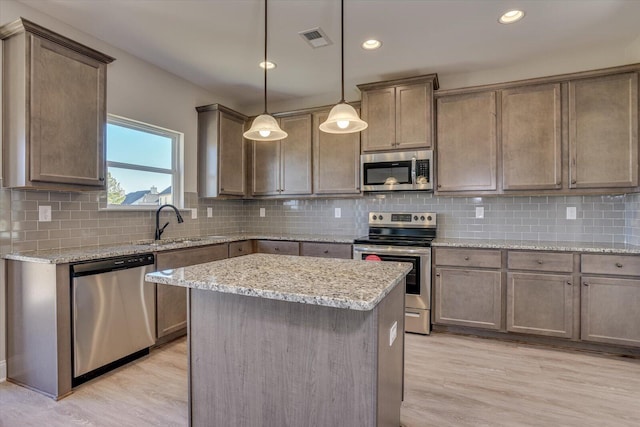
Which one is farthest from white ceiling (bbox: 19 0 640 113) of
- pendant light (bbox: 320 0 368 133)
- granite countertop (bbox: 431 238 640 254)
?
granite countertop (bbox: 431 238 640 254)

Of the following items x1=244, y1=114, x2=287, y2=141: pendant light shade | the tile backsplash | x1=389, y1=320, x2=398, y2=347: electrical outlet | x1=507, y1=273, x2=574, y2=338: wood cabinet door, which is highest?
x1=244, y1=114, x2=287, y2=141: pendant light shade

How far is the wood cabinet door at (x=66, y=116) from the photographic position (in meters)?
2.31

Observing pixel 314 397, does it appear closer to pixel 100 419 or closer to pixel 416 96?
pixel 100 419

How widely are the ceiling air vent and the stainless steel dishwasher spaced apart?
225cm

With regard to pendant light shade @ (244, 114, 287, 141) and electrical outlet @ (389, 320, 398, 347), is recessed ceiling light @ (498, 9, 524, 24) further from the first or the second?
electrical outlet @ (389, 320, 398, 347)

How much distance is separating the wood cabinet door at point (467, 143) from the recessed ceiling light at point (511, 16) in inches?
32.0

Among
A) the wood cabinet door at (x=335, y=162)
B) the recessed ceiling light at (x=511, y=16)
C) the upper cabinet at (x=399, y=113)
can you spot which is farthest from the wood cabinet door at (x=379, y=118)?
the recessed ceiling light at (x=511, y=16)

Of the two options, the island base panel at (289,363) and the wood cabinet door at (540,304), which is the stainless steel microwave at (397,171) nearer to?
the wood cabinet door at (540,304)

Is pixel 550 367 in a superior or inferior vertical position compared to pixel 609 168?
inferior

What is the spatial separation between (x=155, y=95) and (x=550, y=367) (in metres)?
4.32

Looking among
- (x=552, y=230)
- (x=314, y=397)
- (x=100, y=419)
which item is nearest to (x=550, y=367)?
(x=552, y=230)

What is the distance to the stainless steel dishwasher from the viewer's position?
234cm

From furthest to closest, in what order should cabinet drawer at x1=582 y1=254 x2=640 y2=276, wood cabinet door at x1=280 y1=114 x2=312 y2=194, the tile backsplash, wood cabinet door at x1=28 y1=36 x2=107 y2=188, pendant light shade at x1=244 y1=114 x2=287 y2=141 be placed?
wood cabinet door at x1=280 y1=114 x2=312 y2=194, cabinet drawer at x1=582 y1=254 x2=640 y2=276, the tile backsplash, wood cabinet door at x1=28 y1=36 x2=107 y2=188, pendant light shade at x1=244 y1=114 x2=287 y2=141

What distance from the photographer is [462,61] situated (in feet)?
11.2
